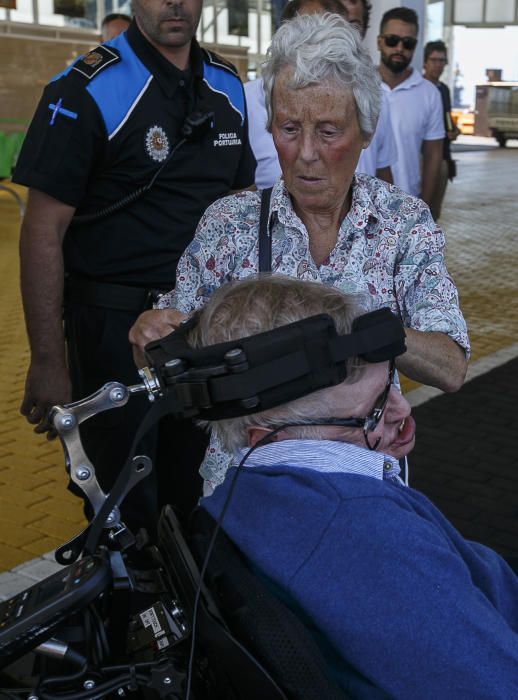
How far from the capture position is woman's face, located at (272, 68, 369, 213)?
7.96ft

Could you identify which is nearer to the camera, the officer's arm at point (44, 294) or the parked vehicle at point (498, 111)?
the officer's arm at point (44, 294)

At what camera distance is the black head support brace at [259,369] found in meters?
1.54

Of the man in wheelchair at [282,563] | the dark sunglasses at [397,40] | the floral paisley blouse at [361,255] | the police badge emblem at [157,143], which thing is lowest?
the man in wheelchair at [282,563]

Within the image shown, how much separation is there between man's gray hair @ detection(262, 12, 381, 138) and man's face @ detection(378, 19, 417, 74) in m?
4.44

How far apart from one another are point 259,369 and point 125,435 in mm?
1709

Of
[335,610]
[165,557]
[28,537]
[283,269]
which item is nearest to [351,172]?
[283,269]

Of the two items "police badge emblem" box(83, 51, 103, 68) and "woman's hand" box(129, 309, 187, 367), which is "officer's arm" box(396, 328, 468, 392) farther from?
"police badge emblem" box(83, 51, 103, 68)

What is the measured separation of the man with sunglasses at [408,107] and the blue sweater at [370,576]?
17.0 feet

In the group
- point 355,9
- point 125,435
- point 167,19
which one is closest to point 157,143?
point 167,19

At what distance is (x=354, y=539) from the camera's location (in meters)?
1.50

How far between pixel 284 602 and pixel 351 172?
129cm

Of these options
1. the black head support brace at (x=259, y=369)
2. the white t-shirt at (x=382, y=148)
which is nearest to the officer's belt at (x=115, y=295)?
the black head support brace at (x=259, y=369)

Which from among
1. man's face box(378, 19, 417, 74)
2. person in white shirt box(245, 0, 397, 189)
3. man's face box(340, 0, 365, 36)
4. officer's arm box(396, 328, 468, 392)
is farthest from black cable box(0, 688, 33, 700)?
man's face box(378, 19, 417, 74)

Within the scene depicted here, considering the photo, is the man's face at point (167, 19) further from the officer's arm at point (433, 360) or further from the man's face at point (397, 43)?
the man's face at point (397, 43)
